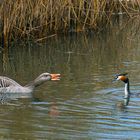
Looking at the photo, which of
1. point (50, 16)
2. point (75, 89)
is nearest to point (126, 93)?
point (75, 89)

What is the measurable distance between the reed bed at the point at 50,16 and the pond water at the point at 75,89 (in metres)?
0.31

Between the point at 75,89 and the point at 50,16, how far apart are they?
5.82m

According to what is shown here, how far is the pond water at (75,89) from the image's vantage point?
850 cm

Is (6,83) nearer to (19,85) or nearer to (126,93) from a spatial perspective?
(19,85)

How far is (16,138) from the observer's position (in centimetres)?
805

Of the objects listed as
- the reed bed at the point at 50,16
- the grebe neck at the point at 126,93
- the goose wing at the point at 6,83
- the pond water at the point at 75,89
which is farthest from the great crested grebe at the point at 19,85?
the reed bed at the point at 50,16

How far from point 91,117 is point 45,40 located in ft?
27.0

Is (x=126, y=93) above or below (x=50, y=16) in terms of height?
below

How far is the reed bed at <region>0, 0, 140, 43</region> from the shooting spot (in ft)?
50.2

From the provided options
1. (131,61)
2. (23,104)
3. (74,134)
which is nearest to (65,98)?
(23,104)

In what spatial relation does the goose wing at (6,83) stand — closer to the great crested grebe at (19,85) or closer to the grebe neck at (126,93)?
the great crested grebe at (19,85)

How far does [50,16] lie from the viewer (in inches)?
661

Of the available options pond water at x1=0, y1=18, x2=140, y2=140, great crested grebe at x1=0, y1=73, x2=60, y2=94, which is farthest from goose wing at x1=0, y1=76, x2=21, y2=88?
pond water at x1=0, y1=18, x2=140, y2=140

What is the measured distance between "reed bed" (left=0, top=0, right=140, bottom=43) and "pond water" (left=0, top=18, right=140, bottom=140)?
306 mm
